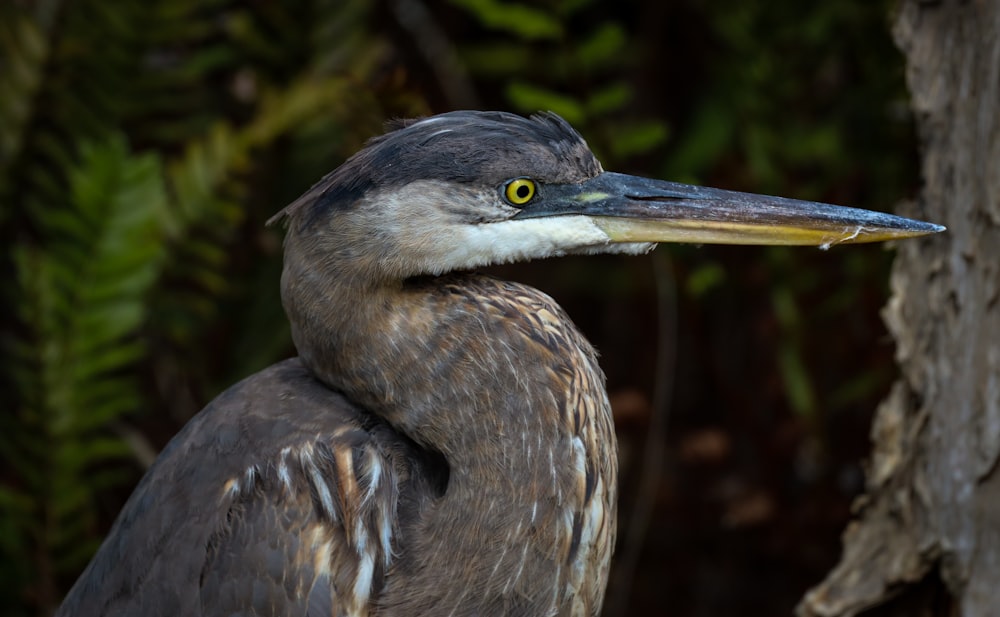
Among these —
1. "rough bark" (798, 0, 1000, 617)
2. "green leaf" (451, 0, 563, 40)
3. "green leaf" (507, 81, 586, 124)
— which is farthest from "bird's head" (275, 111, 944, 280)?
"green leaf" (451, 0, 563, 40)

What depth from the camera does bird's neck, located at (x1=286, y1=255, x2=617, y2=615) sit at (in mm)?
2002

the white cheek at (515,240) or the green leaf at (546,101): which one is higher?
the green leaf at (546,101)

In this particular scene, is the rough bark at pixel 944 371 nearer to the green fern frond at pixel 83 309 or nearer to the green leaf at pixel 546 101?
the green leaf at pixel 546 101

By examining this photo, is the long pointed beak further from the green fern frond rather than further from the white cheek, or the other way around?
the green fern frond

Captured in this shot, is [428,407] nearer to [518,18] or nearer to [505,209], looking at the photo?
[505,209]

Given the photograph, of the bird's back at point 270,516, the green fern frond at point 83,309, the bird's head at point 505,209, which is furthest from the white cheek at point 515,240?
the green fern frond at point 83,309

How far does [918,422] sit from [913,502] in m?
0.17

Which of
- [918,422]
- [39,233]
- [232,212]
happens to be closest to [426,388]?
[918,422]

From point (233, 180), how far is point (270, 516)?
79.5 inches

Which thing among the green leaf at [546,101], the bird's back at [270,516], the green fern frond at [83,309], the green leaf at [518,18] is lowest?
the bird's back at [270,516]

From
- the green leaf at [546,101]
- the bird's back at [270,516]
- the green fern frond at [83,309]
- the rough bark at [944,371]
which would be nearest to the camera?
the bird's back at [270,516]

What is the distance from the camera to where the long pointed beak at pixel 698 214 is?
6.57 ft

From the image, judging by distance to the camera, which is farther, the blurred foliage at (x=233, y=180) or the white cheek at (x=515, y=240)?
the blurred foliage at (x=233, y=180)

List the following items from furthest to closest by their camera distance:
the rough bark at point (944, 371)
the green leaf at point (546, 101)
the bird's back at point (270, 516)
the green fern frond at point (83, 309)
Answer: the green leaf at point (546, 101)
the green fern frond at point (83, 309)
the rough bark at point (944, 371)
the bird's back at point (270, 516)
